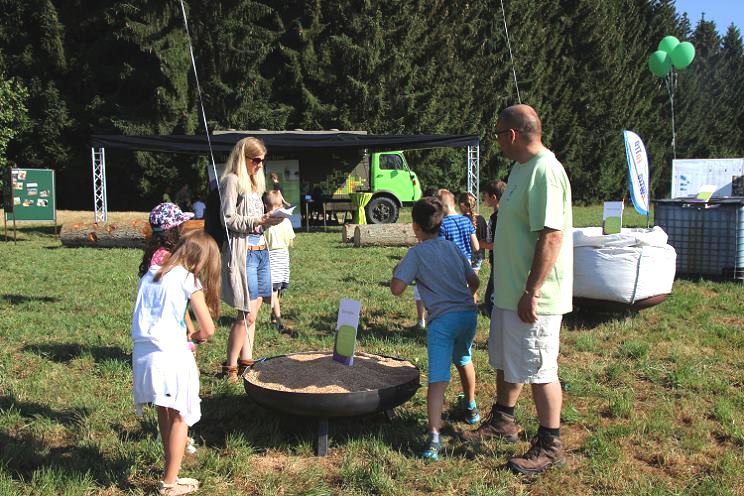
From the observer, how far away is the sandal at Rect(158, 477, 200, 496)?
313 cm

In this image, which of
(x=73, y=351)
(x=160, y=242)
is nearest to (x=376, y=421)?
(x=160, y=242)

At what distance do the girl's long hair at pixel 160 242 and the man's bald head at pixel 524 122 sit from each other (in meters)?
1.72

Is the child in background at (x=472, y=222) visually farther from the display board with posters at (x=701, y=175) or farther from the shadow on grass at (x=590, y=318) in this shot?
the display board with posters at (x=701, y=175)

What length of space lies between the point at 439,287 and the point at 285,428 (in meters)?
1.22

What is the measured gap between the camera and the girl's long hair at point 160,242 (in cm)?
341

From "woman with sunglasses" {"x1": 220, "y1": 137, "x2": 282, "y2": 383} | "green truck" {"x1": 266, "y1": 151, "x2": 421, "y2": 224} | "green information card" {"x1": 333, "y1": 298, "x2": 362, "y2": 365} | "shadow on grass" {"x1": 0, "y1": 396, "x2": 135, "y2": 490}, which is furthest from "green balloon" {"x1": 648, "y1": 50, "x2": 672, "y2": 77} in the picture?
"shadow on grass" {"x1": 0, "y1": 396, "x2": 135, "y2": 490}

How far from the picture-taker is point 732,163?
55.4 feet

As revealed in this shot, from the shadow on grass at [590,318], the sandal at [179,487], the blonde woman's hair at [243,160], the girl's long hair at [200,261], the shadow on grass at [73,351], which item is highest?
the blonde woman's hair at [243,160]

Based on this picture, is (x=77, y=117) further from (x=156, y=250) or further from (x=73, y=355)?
(x=156, y=250)

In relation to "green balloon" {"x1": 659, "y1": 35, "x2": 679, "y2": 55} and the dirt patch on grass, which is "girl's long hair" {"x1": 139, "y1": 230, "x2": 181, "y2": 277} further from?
"green balloon" {"x1": 659, "y1": 35, "x2": 679, "y2": 55}

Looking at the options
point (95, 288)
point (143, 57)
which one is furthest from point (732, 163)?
point (143, 57)

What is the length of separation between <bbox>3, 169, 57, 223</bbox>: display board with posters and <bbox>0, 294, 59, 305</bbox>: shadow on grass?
8.06 m

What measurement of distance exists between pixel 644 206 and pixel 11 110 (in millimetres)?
19803

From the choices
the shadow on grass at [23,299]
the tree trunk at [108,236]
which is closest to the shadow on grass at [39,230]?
the tree trunk at [108,236]
